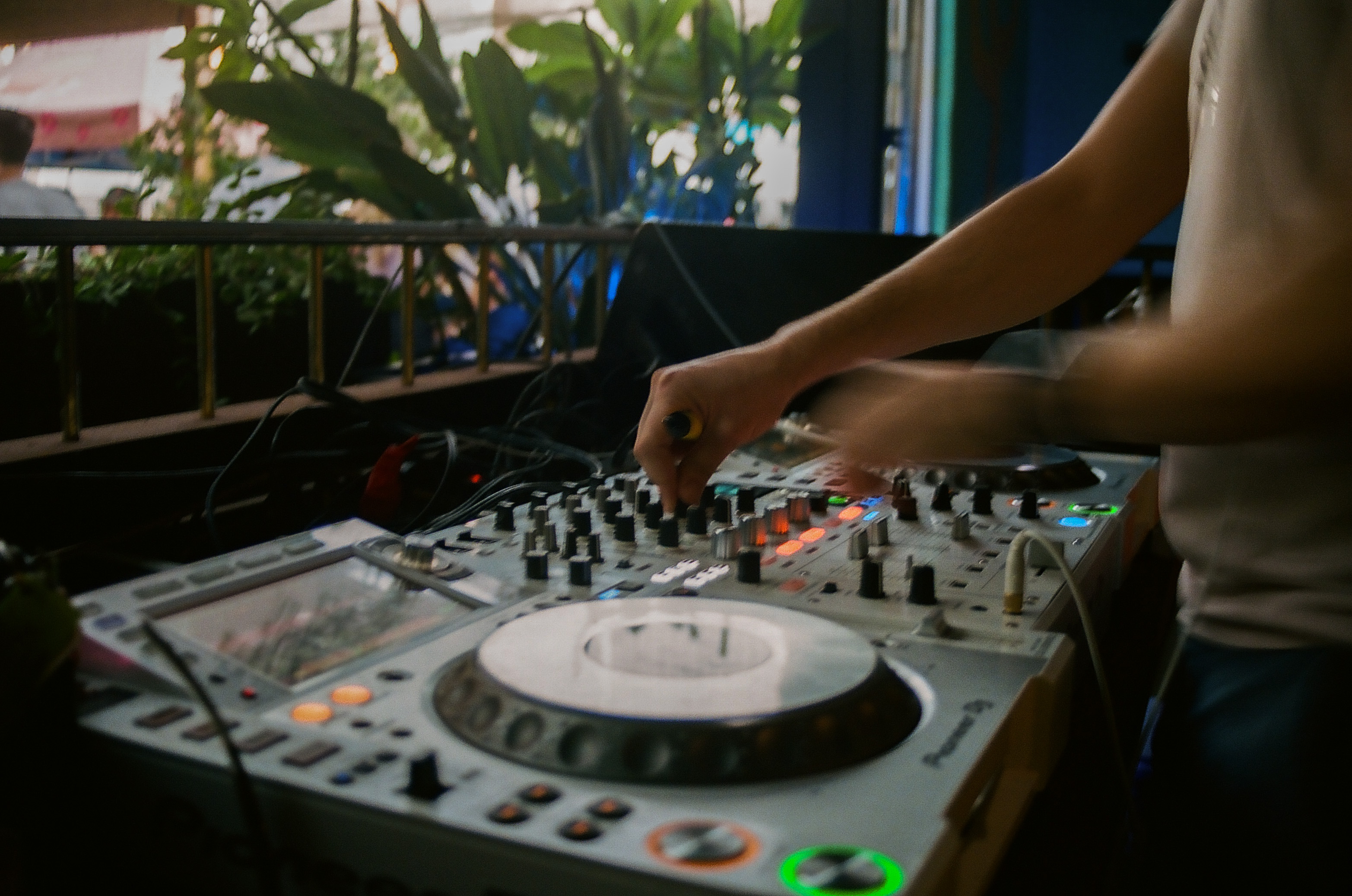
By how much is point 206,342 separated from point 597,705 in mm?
897

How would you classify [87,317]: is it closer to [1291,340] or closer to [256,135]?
[256,135]

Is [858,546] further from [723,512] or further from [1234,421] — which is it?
[1234,421]

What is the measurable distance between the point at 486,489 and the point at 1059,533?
555 millimetres

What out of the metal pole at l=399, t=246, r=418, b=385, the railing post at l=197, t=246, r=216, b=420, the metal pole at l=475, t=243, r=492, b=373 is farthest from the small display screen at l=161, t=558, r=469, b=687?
the metal pole at l=475, t=243, r=492, b=373

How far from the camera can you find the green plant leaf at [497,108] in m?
2.14

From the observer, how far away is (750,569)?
822mm

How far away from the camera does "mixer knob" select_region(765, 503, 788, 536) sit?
960 millimetres

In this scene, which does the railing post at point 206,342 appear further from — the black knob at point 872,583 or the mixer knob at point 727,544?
the black knob at point 872,583

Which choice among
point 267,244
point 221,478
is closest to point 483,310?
point 267,244

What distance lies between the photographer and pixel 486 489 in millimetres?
1146

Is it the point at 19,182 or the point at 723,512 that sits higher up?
the point at 19,182

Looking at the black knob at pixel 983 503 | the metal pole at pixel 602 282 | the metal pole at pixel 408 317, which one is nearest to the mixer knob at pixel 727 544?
the black knob at pixel 983 503

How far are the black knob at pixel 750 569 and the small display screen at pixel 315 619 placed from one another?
0.20 meters

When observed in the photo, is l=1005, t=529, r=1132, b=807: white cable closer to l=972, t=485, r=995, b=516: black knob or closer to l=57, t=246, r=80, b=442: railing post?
l=972, t=485, r=995, b=516: black knob
